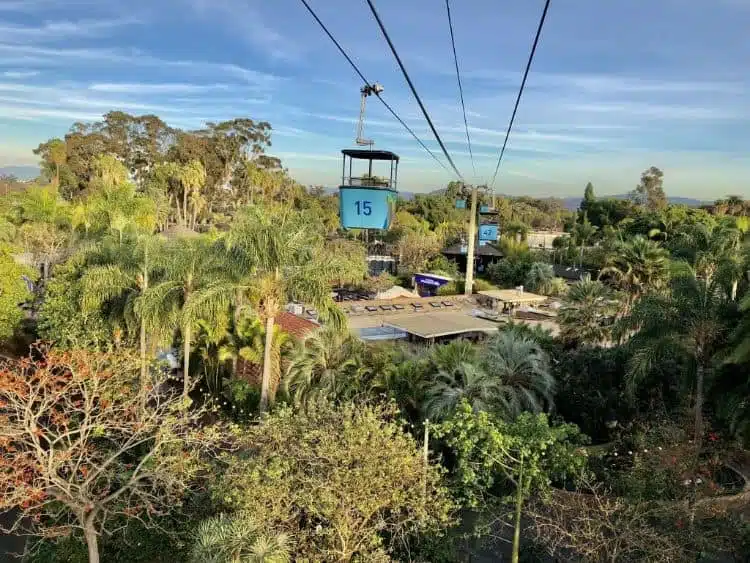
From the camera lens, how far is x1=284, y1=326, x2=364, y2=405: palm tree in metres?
12.2

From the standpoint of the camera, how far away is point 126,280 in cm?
1417

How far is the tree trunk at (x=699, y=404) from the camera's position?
32.4 ft

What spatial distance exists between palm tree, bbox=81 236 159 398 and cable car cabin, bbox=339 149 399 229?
6169mm

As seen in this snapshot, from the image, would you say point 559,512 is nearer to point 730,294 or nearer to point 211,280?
point 730,294

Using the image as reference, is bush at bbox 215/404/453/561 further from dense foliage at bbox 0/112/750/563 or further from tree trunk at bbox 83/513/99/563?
tree trunk at bbox 83/513/99/563

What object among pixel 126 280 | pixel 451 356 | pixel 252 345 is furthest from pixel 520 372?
pixel 126 280

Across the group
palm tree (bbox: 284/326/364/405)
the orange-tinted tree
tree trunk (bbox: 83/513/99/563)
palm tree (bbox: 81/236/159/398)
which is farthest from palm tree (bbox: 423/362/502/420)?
palm tree (bbox: 81/236/159/398)

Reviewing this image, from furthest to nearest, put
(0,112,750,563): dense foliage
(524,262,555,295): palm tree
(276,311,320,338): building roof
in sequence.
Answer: (524,262,555,295): palm tree < (276,311,320,338): building roof < (0,112,750,563): dense foliage

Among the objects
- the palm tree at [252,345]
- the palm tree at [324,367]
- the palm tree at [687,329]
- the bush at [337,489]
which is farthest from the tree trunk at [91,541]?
the palm tree at [687,329]

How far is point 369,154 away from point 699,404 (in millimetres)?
7860

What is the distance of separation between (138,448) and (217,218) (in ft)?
126

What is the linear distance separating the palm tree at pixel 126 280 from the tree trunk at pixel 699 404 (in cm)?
1218

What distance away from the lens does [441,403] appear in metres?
11.0

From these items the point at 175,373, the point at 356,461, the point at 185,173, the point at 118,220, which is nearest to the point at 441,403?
the point at 356,461
